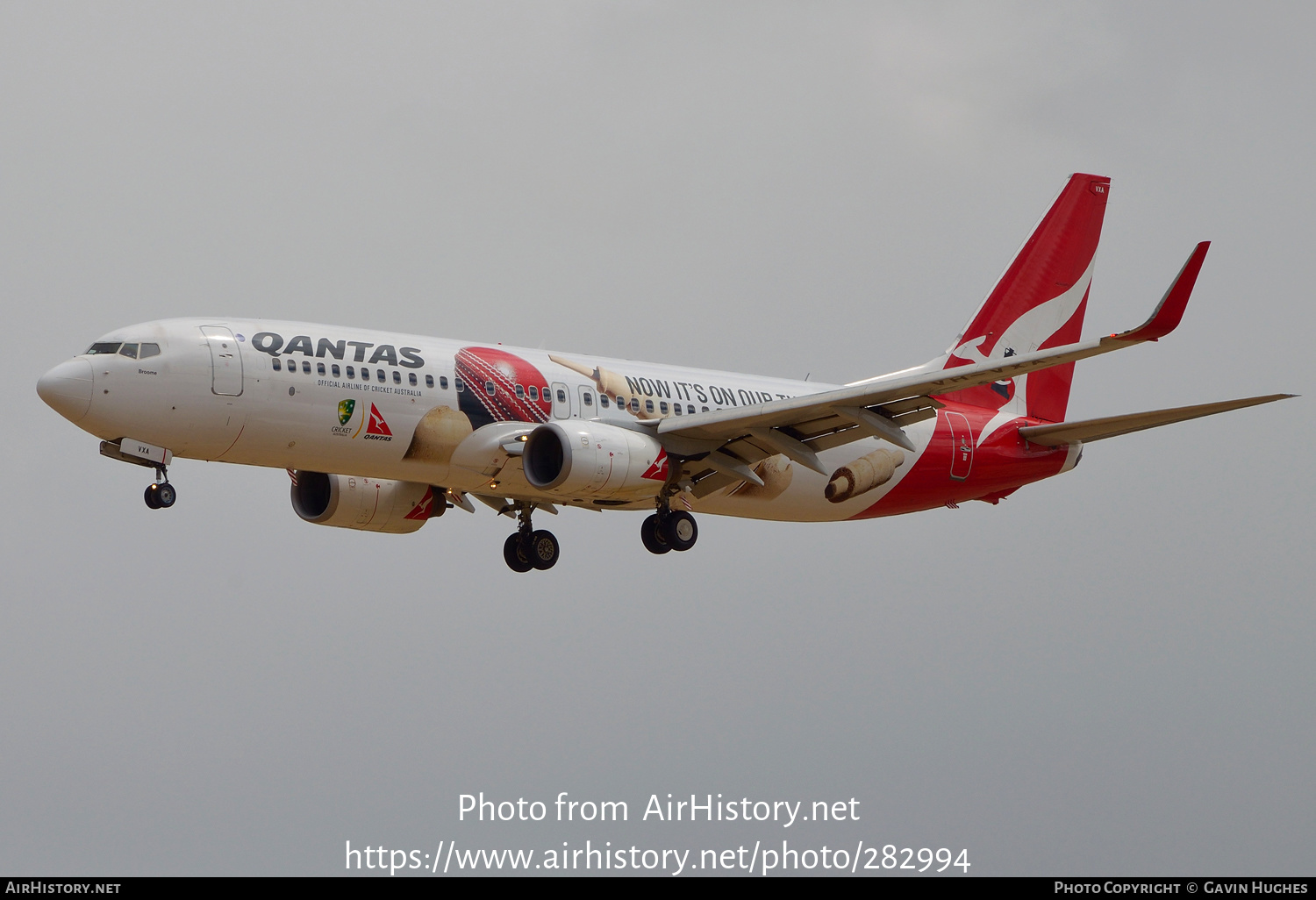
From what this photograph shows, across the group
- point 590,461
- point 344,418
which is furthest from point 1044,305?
point 344,418

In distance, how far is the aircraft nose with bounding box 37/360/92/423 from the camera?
3409cm

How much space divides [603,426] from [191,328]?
9050 mm

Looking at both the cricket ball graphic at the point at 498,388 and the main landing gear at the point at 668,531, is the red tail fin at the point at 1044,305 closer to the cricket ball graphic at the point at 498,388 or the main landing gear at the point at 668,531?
the main landing gear at the point at 668,531

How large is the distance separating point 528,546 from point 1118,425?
14.8m

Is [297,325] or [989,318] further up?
[989,318]

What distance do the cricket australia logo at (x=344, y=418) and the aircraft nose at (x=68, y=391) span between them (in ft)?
16.5

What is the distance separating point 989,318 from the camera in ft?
157

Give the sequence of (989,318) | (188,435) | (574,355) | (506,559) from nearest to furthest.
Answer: (188,435), (574,355), (506,559), (989,318)

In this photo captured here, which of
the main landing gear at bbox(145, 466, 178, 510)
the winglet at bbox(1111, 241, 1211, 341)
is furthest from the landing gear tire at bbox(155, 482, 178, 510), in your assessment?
the winglet at bbox(1111, 241, 1211, 341)

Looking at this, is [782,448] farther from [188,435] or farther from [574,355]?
[188,435]

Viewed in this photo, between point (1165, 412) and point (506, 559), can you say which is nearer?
point (1165, 412)

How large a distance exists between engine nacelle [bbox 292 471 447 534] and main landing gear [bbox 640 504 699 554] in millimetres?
6318

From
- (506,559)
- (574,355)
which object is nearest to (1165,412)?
(574,355)

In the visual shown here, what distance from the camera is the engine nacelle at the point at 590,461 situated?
36.8m
